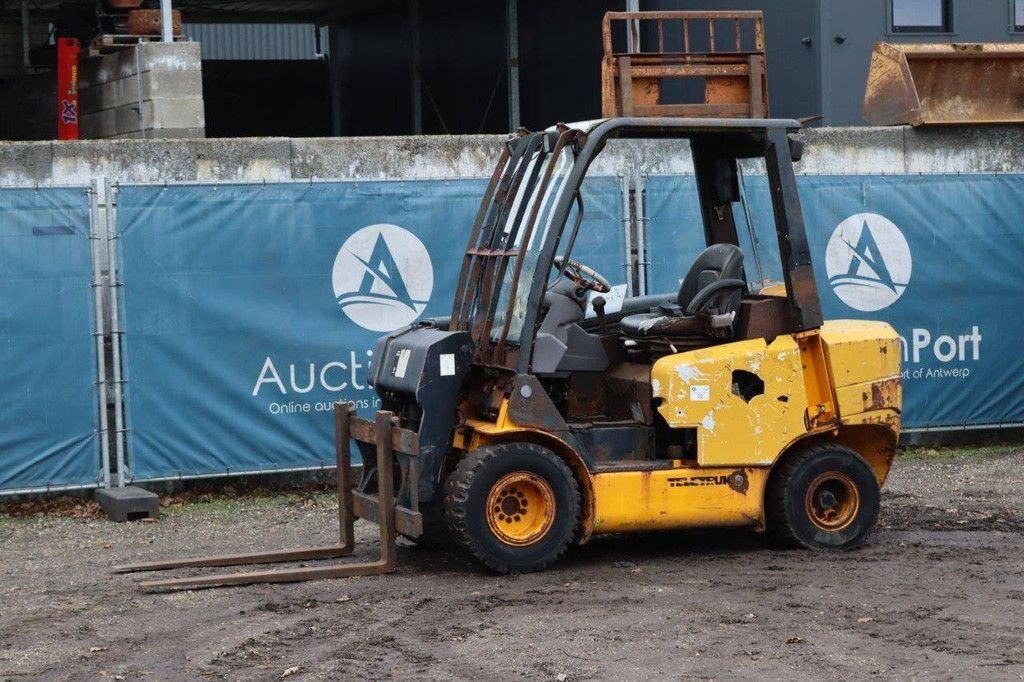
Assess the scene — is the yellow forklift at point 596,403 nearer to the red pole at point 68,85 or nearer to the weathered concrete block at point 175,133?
the weathered concrete block at point 175,133

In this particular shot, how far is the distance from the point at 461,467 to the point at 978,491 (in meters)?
4.65

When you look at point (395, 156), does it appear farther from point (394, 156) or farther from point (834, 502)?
point (834, 502)

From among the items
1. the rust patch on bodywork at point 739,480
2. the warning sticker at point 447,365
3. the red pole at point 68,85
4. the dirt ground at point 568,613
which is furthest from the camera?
the red pole at point 68,85

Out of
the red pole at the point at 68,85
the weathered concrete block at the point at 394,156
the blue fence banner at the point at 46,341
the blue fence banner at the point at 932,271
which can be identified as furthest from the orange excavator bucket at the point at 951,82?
the red pole at the point at 68,85

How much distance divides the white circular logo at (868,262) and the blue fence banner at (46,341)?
5913 mm

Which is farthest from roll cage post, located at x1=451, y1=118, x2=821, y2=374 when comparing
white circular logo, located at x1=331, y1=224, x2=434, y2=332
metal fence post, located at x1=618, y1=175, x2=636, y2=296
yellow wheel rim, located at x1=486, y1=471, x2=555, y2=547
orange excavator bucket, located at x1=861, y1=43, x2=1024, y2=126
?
orange excavator bucket, located at x1=861, y1=43, x2=1024, y2=126

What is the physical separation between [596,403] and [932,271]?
5059 mm

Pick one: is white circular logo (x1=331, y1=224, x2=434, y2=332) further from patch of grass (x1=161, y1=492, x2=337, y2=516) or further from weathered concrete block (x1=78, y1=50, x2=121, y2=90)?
weathered concrete block (x1=78, y1=50, x2=121, y2=90)

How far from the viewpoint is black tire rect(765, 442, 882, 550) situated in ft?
28.9

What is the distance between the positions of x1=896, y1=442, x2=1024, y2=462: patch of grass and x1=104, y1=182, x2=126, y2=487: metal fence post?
6.23 m

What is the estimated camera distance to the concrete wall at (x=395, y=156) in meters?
11.7

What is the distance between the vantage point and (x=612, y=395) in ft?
29.5

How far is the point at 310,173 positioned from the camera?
12.2 m

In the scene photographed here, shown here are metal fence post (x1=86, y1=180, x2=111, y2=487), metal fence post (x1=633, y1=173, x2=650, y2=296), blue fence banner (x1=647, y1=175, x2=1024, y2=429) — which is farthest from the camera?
blue fence banner (x1=647, y1=175, x2=1024, y2=429)
